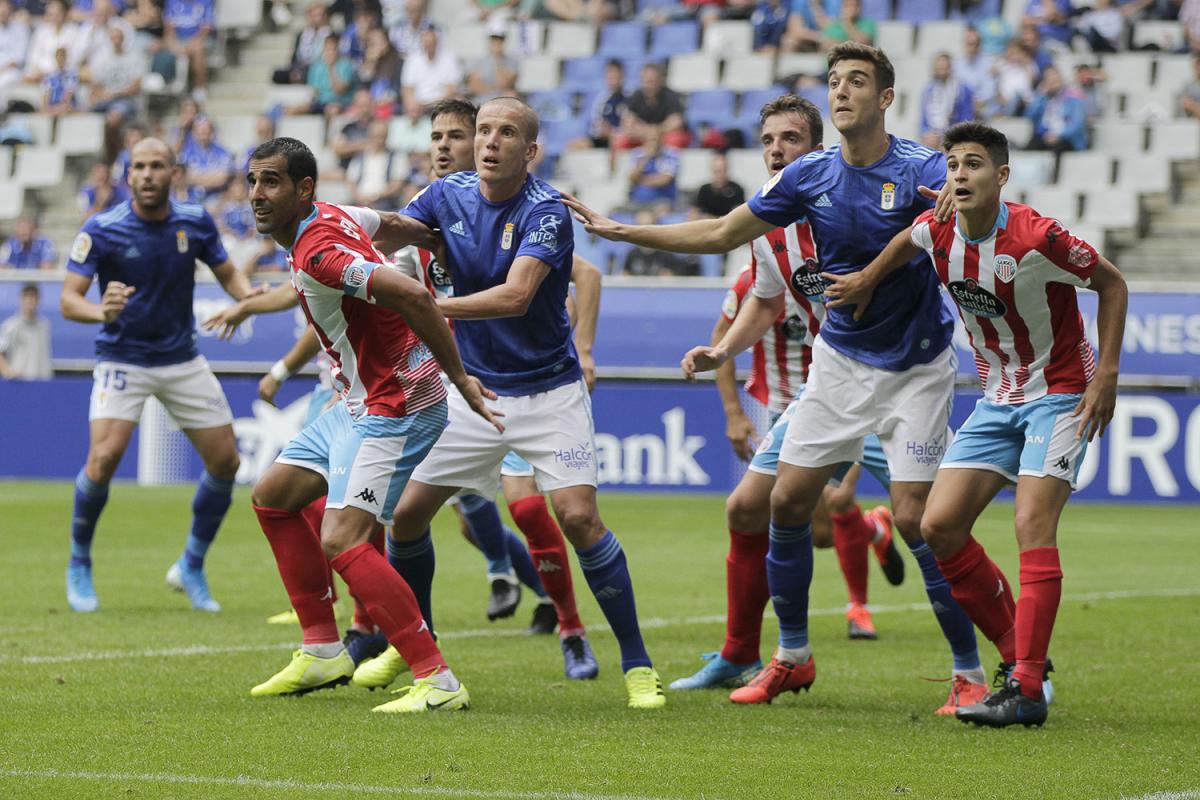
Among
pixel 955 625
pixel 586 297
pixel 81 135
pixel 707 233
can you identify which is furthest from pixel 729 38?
pixel 955 625

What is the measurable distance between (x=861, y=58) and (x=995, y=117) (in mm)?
15407

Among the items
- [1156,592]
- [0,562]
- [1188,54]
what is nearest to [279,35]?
[1188,54]

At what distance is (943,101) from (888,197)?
48.8 feet

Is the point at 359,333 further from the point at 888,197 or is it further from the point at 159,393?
the point at 159,393

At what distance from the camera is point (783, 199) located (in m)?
7.05

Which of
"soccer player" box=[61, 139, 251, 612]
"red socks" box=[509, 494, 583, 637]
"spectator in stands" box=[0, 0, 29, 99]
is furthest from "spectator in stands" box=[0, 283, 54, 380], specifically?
"red socks" box=[509, 494, 583, 637]

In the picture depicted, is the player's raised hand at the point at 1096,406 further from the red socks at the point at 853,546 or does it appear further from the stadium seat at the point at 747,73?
the stadium seat at the point at 747,73

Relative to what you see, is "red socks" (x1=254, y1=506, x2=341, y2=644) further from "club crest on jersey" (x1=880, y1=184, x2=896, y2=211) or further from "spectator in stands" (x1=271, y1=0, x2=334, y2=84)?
"spectator in stands" (x1=271, y1=0, x2=334, y2=84)

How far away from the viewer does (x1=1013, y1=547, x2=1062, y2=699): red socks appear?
21.5ft

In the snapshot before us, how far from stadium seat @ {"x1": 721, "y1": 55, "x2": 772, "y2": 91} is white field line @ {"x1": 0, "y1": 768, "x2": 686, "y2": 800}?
62.2 feet

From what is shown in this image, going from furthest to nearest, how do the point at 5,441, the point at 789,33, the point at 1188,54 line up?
the point at 789,33
the point at 1188,54
the point at 5,441

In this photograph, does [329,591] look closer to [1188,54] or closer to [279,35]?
[1188,54]

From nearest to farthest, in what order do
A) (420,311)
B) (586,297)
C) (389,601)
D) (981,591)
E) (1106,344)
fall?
1. (420,311)
2. (1106,344)
3. (389,601)
4. (981,591)
5. (586,297)

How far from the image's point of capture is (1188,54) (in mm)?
21688
